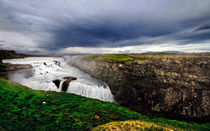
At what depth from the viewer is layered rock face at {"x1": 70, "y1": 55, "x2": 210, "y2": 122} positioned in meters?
15.1

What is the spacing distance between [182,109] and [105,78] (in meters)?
16.2

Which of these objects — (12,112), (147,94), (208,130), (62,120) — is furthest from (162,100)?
(12,112)

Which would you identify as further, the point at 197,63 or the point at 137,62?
the point at 137,62

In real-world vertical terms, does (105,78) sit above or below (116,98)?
above

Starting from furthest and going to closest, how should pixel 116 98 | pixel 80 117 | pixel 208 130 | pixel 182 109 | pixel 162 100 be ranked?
pixel 116 98
pixel 162 100
pixel 182 109
pixel 208 130
pixel 80 117

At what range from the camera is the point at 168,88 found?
17094 millimetres

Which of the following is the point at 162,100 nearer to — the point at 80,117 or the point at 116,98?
the point at 116,98

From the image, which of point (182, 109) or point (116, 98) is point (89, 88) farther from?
point (182, 109)

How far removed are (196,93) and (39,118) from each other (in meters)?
20.7

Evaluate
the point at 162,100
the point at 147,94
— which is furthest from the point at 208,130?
the point at 147,94

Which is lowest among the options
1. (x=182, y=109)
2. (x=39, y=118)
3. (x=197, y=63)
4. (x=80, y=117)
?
(x=182, y=109)

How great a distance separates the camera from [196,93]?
611 inches

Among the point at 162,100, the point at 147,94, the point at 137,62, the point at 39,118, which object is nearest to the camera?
the point at 39,118

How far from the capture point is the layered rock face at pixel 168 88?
15070 millimetres
